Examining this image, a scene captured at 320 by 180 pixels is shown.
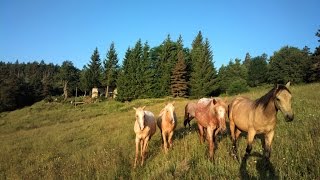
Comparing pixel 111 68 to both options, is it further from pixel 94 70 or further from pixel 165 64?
pixel 165 64

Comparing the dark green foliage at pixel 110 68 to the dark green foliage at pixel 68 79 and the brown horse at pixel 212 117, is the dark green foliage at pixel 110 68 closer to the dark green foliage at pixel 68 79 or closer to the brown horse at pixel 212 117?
the dark green foliage at pixel 68 79

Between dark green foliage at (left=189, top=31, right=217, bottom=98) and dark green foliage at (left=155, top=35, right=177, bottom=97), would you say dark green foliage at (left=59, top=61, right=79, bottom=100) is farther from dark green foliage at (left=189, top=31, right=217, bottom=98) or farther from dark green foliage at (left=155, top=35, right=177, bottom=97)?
dark green foliage at (left=189, top=31, right=217, bottom=98)

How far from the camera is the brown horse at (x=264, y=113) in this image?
732 cm

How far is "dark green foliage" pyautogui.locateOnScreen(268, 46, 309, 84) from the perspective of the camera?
80.4 meters

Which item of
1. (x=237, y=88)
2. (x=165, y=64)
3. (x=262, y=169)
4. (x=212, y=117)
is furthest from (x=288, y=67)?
(x=262, y=169)

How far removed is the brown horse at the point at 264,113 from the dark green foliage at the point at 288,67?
74642 millimetres

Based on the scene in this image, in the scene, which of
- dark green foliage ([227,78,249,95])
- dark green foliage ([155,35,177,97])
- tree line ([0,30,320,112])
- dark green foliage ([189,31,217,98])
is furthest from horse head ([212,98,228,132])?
dark green foliage ([227,78,249,95])

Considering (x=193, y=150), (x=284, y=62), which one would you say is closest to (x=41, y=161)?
(x=193, y=150)

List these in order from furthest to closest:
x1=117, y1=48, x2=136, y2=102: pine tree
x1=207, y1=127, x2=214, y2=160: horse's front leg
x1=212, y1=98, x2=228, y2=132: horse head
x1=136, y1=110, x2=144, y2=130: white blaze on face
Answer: x1=117, y1=48, x2=136, y2=102: pine tree → x1=136, y1=110, x2=144, y2=130: white blaze on face → x1=207, y1=127, x2=214, y2=160: horse's front leg → x1=212, y1=98, x2=228, y2=132: horse head

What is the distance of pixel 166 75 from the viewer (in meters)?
68.6

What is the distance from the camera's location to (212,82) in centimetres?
6669

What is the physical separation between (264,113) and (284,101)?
89 centimetres

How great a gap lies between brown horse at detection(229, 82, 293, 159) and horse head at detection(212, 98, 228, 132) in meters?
0.36

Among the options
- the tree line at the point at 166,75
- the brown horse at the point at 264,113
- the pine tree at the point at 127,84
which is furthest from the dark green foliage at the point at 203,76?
the brown horse at the point at 264,113
